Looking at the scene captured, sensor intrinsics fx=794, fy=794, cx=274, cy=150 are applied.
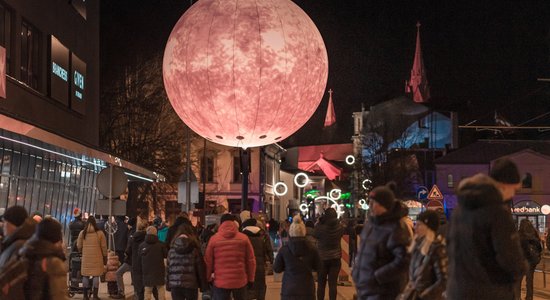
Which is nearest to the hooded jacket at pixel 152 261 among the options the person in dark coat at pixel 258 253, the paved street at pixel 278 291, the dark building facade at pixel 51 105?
the person in dark coat at pixel 258 253

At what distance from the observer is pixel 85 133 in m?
35.5

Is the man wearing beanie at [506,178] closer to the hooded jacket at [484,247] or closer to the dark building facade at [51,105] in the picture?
the hooded jacket at [484,247]

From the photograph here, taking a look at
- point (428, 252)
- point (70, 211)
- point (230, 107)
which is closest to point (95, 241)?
point (230, 107)

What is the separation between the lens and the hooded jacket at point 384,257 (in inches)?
296

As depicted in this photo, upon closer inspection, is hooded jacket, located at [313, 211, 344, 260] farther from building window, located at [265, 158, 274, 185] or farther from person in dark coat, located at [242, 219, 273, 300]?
building window, located at [265, 158, 274, 185]

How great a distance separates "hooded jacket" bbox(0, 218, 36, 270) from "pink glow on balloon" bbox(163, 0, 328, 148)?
153 inches

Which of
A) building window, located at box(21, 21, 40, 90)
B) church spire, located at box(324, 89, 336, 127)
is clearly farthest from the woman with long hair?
church spire, located at box(324, 89, 336, 127)

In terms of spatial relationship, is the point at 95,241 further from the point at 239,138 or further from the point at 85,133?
the point at 85,133

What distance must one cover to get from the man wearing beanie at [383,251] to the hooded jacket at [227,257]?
343cm

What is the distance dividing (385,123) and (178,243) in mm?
78734

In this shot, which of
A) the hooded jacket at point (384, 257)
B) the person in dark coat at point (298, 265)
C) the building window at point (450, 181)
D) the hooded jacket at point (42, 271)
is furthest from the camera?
the building window at point (450, 181)

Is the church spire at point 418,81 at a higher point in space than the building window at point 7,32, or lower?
higher

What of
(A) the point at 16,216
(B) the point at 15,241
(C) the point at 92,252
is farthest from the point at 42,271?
(C) the point at 92,252

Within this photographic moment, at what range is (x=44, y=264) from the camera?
6.91 meters
